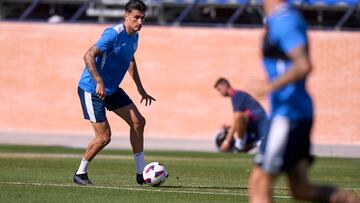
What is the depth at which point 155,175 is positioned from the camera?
42.4ft

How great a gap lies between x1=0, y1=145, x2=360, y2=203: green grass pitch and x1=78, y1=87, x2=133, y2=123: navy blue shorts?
0.89 meters

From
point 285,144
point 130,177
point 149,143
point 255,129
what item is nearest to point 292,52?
point 285,144

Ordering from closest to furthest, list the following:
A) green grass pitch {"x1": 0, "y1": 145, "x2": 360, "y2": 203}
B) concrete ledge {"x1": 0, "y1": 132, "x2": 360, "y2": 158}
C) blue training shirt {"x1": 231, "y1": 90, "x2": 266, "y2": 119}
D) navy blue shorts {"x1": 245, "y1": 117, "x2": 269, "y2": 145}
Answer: green grass pitch {"x1": 0, "y1": 145, "x2": 360, "y2": 203} < blue training shirt {"x1": 231, "y1": 90, "x2": 266, "y2": 119} < navy blue shorts {"x1": 245, "y1": 117, "x2": 269, "y2": 145} < concrete ledge {"x1": 0, "y1": 132, "x2": 360, "y2": 158}

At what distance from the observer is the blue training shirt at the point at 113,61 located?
511 inches

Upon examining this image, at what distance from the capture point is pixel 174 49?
1166 inches

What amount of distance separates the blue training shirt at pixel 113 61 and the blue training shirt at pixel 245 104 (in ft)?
33.0

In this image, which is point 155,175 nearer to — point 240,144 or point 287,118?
point 287,118

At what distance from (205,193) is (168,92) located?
57.4 ft

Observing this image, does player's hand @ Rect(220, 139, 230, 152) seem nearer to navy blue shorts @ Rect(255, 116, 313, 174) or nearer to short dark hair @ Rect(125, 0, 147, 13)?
short dark hair @ Rect(125, 0, 147, 13)

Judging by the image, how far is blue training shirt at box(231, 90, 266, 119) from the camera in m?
23.2

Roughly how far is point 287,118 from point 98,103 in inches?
222

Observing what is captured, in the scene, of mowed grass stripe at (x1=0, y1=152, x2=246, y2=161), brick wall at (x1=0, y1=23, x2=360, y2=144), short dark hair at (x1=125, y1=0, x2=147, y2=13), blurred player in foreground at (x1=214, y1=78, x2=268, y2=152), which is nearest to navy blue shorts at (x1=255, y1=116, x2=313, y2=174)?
short dark hair at (x1=125, y1=0, x2=147, y2=13)

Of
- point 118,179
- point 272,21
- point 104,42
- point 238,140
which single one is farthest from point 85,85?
point 238,140

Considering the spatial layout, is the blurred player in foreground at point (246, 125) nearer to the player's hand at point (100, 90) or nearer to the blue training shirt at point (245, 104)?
the blue training shirt at point (245, 104)
